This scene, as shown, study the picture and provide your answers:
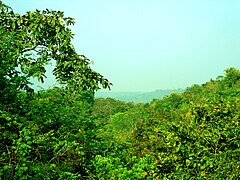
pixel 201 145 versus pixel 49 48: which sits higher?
pixel 49 48

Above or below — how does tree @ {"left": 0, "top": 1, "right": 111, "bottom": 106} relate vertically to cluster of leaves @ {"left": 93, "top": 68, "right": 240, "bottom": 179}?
above

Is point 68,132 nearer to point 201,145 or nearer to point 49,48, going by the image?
point 49,48

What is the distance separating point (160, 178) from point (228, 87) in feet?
213

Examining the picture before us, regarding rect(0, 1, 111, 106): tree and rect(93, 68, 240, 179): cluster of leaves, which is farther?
rect(93, 68, 240, 179): cluster of leaves

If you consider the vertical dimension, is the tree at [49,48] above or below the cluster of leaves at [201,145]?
above

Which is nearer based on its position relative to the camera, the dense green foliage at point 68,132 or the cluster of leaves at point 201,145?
the dense green foliage at point 68,132

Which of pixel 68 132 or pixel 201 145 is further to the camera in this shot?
pixel 201 145

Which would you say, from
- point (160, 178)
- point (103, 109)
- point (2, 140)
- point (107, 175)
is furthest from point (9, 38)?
point (103, 109)

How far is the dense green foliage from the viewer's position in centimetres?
695

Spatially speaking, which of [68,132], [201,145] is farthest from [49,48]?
[201,145]

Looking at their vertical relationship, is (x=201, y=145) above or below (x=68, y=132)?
below

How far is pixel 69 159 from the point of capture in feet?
25.2

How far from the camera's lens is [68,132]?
8.14 metres

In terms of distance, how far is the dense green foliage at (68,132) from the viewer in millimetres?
6949
